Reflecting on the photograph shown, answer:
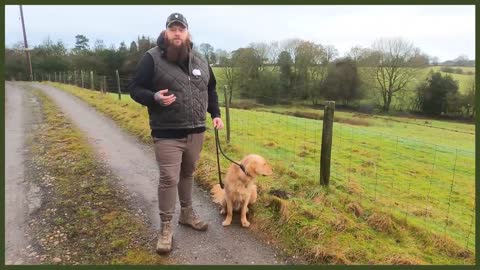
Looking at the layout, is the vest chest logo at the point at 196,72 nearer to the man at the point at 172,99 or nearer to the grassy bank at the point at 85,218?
the man at the point at 172,99

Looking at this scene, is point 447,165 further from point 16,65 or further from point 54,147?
point 16,65

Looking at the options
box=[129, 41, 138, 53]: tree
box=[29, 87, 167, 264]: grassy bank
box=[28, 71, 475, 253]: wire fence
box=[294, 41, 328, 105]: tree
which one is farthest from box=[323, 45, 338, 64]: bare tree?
box=[29, 87, 167, 264]: grassy bank

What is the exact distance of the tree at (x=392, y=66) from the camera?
53.0 m

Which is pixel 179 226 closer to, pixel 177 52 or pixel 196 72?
pixel 196 72

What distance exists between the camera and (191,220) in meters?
4.76

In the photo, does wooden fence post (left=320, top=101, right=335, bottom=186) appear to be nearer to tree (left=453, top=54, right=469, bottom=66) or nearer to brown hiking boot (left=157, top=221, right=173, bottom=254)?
brown hiking boot (left=157, top=221, right=173, bottom=254)

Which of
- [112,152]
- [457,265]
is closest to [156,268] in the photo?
[457,265]

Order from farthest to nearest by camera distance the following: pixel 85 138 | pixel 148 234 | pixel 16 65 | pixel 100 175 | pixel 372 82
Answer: pixel 16 65
pixel 372 82
pixel 85 138
pixel 100 175
pixel 148 234

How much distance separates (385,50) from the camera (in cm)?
5575

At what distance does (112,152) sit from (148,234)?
4.55 m

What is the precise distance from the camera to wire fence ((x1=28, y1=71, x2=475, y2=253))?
664 cm

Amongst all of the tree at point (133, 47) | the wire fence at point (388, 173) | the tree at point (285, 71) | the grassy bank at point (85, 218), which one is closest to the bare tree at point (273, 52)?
the tree at point (285, 71)

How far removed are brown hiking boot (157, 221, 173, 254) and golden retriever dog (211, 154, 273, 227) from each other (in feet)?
2.80

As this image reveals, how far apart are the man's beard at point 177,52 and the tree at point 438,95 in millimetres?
51708
